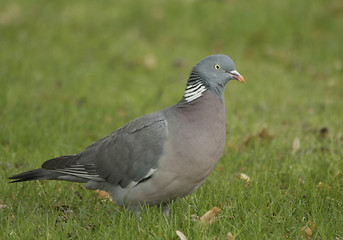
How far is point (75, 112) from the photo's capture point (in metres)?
6.78

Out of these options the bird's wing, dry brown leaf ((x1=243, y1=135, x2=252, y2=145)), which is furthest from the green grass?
the bird's wing

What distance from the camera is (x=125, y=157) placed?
3.97 meters

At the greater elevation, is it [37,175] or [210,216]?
[37,175]

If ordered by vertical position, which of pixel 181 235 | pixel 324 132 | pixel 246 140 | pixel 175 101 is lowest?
pixel 324 132

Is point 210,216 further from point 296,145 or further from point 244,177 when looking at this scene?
point 296,145

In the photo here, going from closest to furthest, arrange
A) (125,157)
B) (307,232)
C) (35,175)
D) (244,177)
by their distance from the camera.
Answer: (307,232) < (125,157) < (35,175) < (244,177)

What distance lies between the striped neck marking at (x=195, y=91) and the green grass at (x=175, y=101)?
85 cm

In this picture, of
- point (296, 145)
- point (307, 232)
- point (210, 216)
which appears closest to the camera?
point (307, 232)

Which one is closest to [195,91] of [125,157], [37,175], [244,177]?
[125,157]

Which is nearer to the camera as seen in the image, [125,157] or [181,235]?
[181,235]

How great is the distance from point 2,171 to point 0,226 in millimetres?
1211

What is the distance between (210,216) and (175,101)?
399 centimetres

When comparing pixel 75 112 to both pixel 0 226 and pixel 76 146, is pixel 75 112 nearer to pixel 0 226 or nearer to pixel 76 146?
pixel 76 146

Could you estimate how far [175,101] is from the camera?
750 cm
